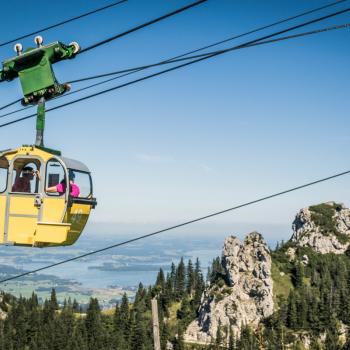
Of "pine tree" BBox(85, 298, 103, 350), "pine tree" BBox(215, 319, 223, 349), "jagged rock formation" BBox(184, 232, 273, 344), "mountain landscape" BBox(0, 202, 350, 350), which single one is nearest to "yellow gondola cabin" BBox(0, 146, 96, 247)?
"mountain landscape" BBox(0, 202, 350, 350)

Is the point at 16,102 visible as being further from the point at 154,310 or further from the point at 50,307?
the point at 50,307

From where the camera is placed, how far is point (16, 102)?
629 inches

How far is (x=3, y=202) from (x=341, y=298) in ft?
555

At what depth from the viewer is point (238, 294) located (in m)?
188

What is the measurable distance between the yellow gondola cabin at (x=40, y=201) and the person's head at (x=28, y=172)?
0.03 m

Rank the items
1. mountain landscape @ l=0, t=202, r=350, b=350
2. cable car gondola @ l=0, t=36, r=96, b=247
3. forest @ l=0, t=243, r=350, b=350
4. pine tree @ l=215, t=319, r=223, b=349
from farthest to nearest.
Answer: pine tree @ l=215, t=319, r=223, b=349
mountain landscape @ l=0, t=202, r=350, b=350
forest @ l=0, t=243, r=350, b=350
cable car gondola @ l=0, t=36, r=96, b=247

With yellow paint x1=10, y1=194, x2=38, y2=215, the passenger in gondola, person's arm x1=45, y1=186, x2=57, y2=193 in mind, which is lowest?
yellow paint x1=10, y1=194, x2=38, y2=215

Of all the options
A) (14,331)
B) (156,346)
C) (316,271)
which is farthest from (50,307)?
(156,346)

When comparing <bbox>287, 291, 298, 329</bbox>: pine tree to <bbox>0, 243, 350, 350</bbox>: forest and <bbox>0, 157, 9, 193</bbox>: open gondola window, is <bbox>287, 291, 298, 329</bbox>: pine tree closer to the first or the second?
<bbox>0, 243, 350, 350</bbox>: forest

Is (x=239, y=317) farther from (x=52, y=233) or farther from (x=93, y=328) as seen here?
(x=52, y=233)

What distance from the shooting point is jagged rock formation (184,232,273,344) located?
600 feet

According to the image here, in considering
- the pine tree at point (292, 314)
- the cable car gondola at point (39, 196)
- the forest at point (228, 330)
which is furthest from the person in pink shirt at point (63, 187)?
the pine tree at point (292, 314)

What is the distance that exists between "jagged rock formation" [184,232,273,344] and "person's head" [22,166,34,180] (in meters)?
167

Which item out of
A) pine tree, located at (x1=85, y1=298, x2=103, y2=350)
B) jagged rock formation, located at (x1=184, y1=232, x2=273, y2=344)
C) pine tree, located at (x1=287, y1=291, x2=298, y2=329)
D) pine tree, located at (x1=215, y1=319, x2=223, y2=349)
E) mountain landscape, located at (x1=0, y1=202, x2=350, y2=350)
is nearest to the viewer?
mountain landscape, located at (x1=0, y1=202, x2=350, y2=350)
